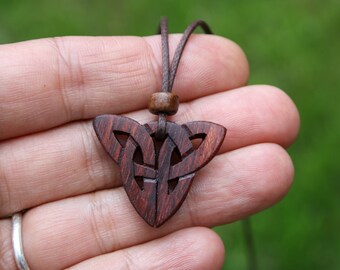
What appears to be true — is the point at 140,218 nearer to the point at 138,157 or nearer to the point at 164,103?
the point at 138,157

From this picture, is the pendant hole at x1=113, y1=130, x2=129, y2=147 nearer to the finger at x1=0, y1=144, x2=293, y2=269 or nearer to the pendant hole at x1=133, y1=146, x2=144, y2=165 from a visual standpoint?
the pendant hole at x1=133, y1=146, x2=144, y2=165

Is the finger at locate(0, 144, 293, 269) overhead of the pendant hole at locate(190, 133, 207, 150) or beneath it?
beneath

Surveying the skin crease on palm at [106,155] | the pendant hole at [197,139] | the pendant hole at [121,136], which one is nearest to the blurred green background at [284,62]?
the skin crease on palm at [106,155]

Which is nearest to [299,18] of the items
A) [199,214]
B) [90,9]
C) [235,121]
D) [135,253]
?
[90,9]

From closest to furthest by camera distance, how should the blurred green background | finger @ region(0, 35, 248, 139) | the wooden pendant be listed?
the wooden pendant
finger @ region(0, 35, 248, 139)
the blurred green background

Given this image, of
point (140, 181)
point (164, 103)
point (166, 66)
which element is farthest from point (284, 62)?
point (140, 181)

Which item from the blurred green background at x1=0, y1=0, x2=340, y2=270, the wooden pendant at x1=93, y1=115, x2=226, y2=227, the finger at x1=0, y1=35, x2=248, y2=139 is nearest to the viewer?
the wooden pendant at x1=93, y1=115, x2=226, y2=227

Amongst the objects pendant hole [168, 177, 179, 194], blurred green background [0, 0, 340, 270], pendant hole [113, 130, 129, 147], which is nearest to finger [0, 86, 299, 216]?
pendant hole [113, 130, 129, 147]
